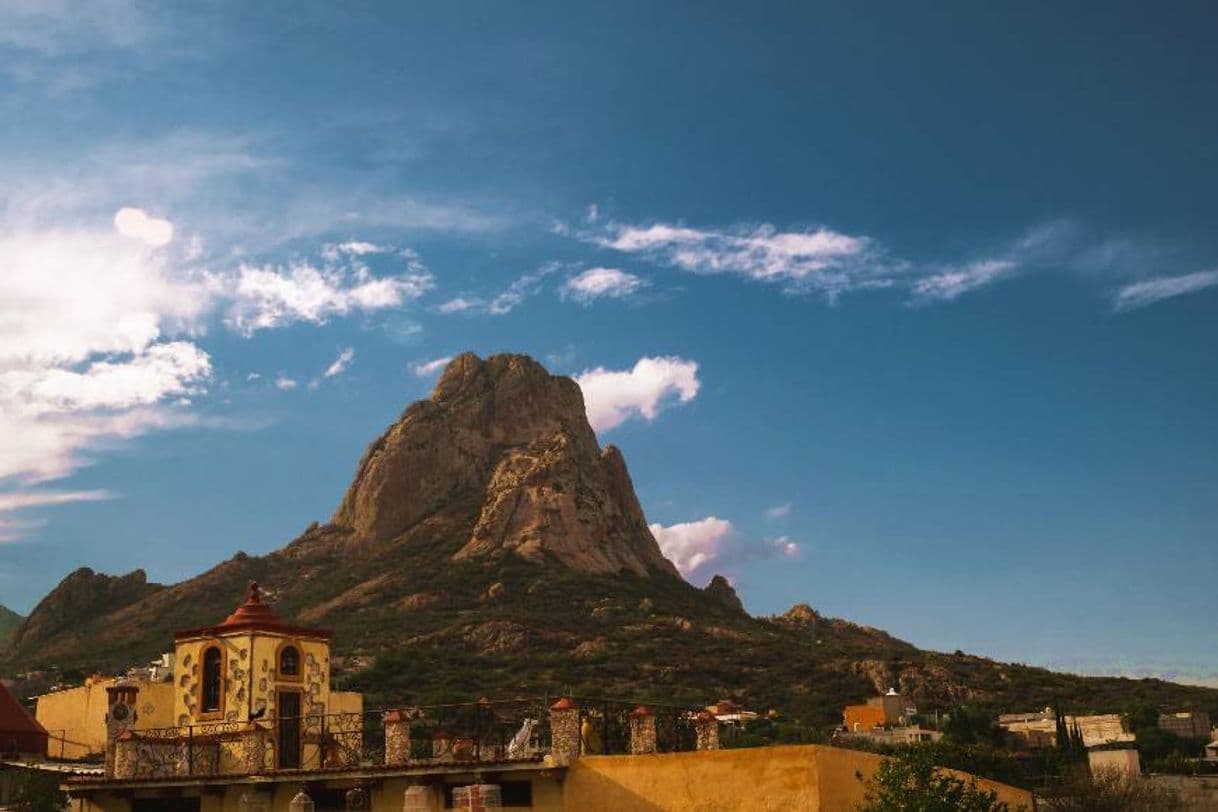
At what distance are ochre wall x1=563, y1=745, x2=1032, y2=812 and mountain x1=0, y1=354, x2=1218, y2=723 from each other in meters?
63.6

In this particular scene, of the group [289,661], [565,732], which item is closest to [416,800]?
[565,732]

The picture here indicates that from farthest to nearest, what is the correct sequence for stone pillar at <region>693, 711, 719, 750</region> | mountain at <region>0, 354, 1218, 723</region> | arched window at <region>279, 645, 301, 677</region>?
mountain at <region>0, 354, 1218, 723</region>
arched window at <region>279, 645, 301, 677</region>
stone pillar at <region>693, 711, 719, 750</region>

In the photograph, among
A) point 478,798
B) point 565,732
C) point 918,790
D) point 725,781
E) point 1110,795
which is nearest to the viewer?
point 478,798

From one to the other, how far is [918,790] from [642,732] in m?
6.23

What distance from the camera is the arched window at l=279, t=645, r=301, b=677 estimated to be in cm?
3569

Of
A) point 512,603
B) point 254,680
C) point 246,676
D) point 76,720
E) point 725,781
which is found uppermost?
point 512,603

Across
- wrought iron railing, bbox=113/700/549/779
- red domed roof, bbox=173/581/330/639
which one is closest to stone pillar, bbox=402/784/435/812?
wrought iron railing, bbox=113/700/549/779

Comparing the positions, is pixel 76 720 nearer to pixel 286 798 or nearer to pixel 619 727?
pixel 286 798

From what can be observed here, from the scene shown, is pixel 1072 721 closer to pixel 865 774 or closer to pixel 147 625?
pixel 865 774

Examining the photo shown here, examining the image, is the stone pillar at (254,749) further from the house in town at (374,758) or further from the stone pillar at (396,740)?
the stone pillar at (396,740)

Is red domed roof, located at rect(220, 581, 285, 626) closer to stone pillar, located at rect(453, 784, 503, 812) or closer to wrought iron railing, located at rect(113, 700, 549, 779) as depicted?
wrought iron railing, located at rect(113, 700, 549, 779)

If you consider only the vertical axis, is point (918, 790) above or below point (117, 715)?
below

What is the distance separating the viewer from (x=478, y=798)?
26.6 meters

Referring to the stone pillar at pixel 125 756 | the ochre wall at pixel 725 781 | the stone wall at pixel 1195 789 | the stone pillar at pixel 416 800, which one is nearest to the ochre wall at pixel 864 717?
the stone wall at pixel 1195 789
